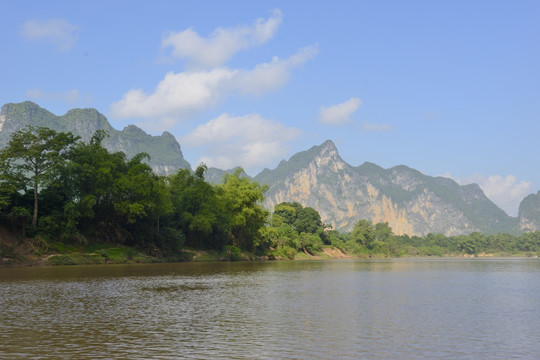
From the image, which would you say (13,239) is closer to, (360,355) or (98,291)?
(98,291)

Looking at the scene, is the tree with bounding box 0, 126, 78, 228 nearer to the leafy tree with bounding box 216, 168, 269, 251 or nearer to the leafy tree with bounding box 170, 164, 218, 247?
the leafy tree with bounding box 170, 164, 218, 247

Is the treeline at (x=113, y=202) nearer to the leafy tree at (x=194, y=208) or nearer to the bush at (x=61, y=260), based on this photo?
the leafy tree at (x=194, y=208)

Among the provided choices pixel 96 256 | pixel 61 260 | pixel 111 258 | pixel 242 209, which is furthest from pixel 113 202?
pixel 242 209

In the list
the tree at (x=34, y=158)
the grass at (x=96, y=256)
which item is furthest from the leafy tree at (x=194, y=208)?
the tree at (x=34, y=158)

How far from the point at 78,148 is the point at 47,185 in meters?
7.99

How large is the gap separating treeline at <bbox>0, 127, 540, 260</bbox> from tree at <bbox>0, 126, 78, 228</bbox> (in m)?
0.13

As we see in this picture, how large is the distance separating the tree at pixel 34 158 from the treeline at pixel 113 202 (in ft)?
0.43

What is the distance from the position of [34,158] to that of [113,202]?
47.7 feet

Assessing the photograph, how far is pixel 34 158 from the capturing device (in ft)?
234

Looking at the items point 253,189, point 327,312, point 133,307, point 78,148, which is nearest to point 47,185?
point 78,148

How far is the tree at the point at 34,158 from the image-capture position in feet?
225

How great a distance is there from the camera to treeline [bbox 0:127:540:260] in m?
69.7

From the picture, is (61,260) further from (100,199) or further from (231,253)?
(231,253)

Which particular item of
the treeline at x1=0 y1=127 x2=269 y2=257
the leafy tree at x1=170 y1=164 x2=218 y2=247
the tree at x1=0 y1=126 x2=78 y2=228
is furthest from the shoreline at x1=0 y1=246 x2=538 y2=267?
the tree at x1=0 y1=126 x2=78 y2=228
